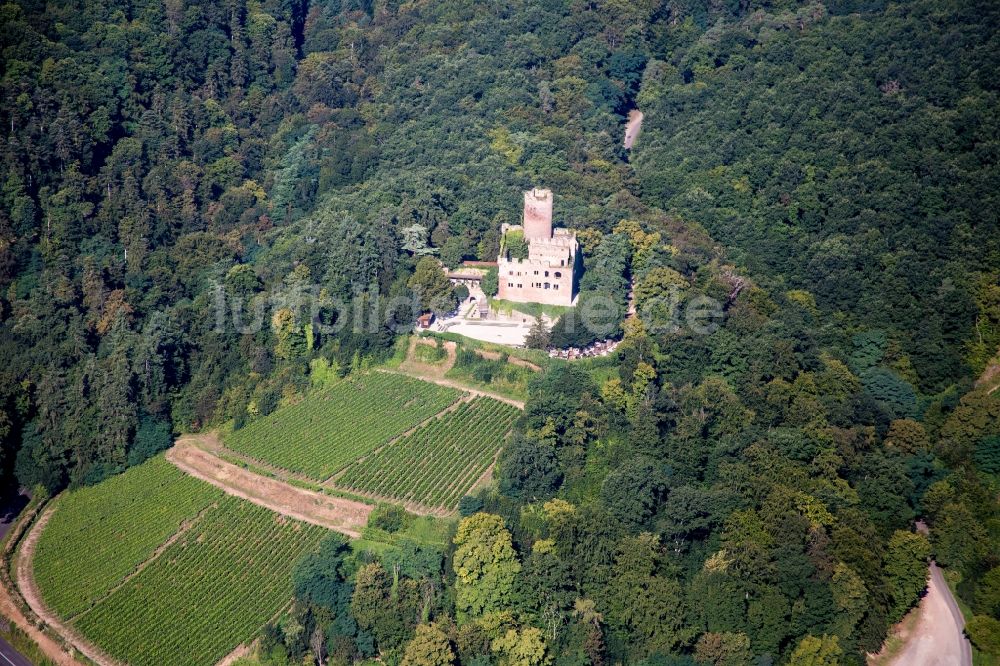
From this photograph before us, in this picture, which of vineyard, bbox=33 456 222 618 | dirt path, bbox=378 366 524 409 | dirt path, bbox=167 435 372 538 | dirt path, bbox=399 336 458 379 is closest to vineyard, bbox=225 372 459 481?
dirt path, bbox=378 366 524 409

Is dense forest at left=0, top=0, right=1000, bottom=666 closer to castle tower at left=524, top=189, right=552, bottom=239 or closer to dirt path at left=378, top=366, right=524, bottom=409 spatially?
dirt path at left=378, top=366, right=524, bottom=409

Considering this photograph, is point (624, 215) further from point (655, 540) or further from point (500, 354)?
point (655, 540)

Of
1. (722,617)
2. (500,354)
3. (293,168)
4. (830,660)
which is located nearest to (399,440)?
(500,354)

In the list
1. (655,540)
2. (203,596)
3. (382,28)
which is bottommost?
(203,596)

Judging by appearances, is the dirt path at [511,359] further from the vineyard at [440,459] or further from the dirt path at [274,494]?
the dirt path at [274,494]

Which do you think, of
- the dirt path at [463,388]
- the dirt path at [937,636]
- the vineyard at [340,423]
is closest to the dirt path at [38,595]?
the vineyard at [340,423]

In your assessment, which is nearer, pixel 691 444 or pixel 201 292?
pixel 691 444
